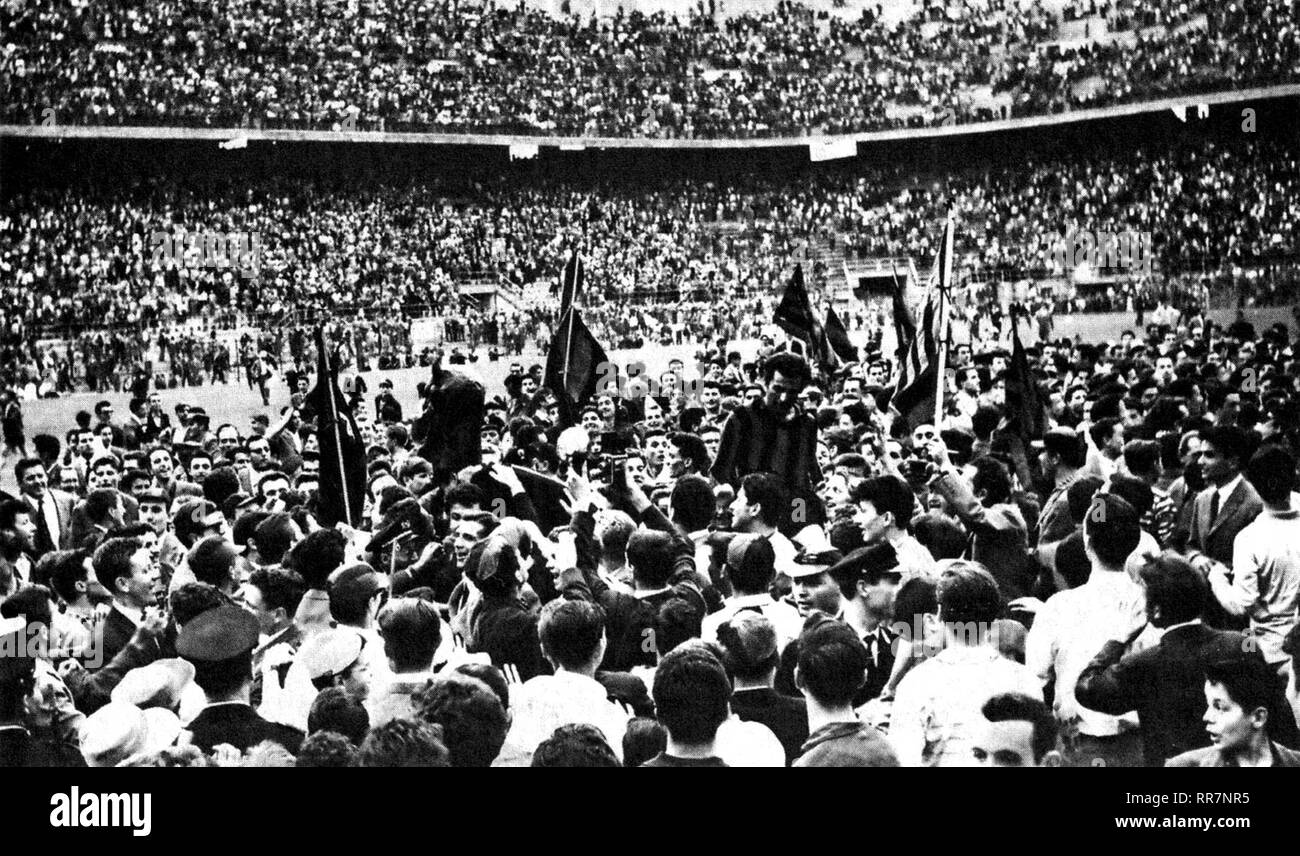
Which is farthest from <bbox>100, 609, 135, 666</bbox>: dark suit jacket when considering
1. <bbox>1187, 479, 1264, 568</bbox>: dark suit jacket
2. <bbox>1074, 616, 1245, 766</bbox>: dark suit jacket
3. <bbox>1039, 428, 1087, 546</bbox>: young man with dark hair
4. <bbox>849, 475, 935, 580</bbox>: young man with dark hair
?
<bbox>1187, 479, 1264, 568</bbox>: dark suit jacket

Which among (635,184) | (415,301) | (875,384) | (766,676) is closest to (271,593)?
(766,676)

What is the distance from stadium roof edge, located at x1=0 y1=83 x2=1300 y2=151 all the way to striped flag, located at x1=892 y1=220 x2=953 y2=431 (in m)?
6.22

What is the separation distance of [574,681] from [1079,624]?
2040 millimetres

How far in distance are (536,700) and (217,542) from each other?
196 centimetres

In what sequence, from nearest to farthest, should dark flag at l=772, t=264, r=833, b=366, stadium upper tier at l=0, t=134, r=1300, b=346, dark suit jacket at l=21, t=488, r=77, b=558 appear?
dark suit jacket at l=21, t=488, r=77, b=558, dark flag at l=772, t=264, r=833, b=366, stadium upper tier at l=0, t=134, r=1300, b=346

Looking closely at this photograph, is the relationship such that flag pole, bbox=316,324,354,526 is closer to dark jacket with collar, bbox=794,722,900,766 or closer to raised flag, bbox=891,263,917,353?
dark jacket with collar, bbox=794,722,900,766

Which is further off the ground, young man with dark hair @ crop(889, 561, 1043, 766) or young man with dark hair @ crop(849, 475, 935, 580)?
young man with dark hair @ crop(849, 475, 935, 580)

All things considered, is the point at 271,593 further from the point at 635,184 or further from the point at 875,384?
the point at 635,184

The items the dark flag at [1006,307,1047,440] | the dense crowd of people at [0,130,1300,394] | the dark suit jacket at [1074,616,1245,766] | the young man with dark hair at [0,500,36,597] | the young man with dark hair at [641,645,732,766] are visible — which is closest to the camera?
the young man with dark hair at [641,645,732,766]

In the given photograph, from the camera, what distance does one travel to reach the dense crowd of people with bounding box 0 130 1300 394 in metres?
12.1

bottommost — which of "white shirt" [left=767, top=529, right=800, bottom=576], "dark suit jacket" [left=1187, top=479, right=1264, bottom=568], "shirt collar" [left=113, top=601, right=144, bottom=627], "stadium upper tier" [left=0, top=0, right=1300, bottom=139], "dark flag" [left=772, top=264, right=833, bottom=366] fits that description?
"shirt collar" [left=113, top=601, right=144, bottom=627]

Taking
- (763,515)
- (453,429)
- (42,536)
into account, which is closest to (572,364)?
(453,429)

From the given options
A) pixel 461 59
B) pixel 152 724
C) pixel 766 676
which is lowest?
pixel 152 724

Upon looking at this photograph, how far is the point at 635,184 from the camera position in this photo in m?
15.3
